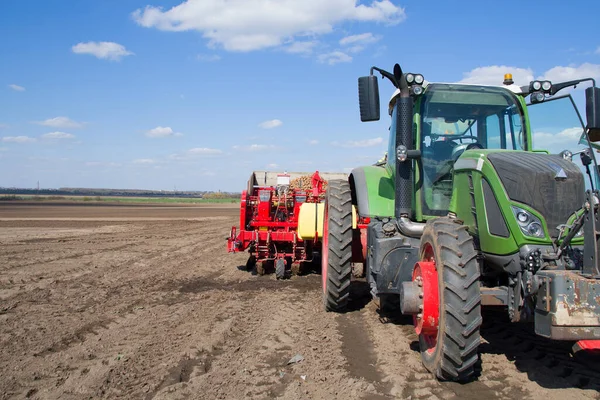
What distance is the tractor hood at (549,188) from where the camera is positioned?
3.84 meters

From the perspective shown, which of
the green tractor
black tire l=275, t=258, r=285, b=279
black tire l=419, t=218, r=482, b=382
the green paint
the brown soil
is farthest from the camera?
black tire l=275, t=258, r=285, b=279

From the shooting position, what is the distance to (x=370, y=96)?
479 cm

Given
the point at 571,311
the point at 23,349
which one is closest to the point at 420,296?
the point at 571,311

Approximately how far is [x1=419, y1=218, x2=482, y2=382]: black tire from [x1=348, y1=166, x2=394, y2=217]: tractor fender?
76.5 inches

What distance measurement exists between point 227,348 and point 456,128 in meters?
3.31

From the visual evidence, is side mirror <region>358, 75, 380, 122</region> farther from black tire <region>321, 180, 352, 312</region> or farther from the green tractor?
black tire <region>321, 180, 352, 312</region>

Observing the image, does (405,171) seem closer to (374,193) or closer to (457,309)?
(374,193)

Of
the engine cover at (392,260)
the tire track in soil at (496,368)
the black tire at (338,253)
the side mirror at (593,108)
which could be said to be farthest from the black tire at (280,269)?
the side mirror at (593,108)

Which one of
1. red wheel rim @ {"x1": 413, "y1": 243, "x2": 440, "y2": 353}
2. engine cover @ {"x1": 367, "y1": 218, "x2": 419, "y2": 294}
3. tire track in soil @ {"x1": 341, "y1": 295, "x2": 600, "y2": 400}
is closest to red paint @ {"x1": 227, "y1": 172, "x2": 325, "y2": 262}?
tire track in soil @ {"x1": 341, "y1": 295, "x2": 600, "y2": 400}

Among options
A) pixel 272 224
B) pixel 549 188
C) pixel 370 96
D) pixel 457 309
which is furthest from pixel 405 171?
pixel 272 224

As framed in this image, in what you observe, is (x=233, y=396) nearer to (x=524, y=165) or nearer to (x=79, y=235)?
(x=524, y=165)

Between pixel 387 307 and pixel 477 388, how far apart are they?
2435 mm

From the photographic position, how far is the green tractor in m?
3.46

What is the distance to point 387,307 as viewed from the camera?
243 inches
